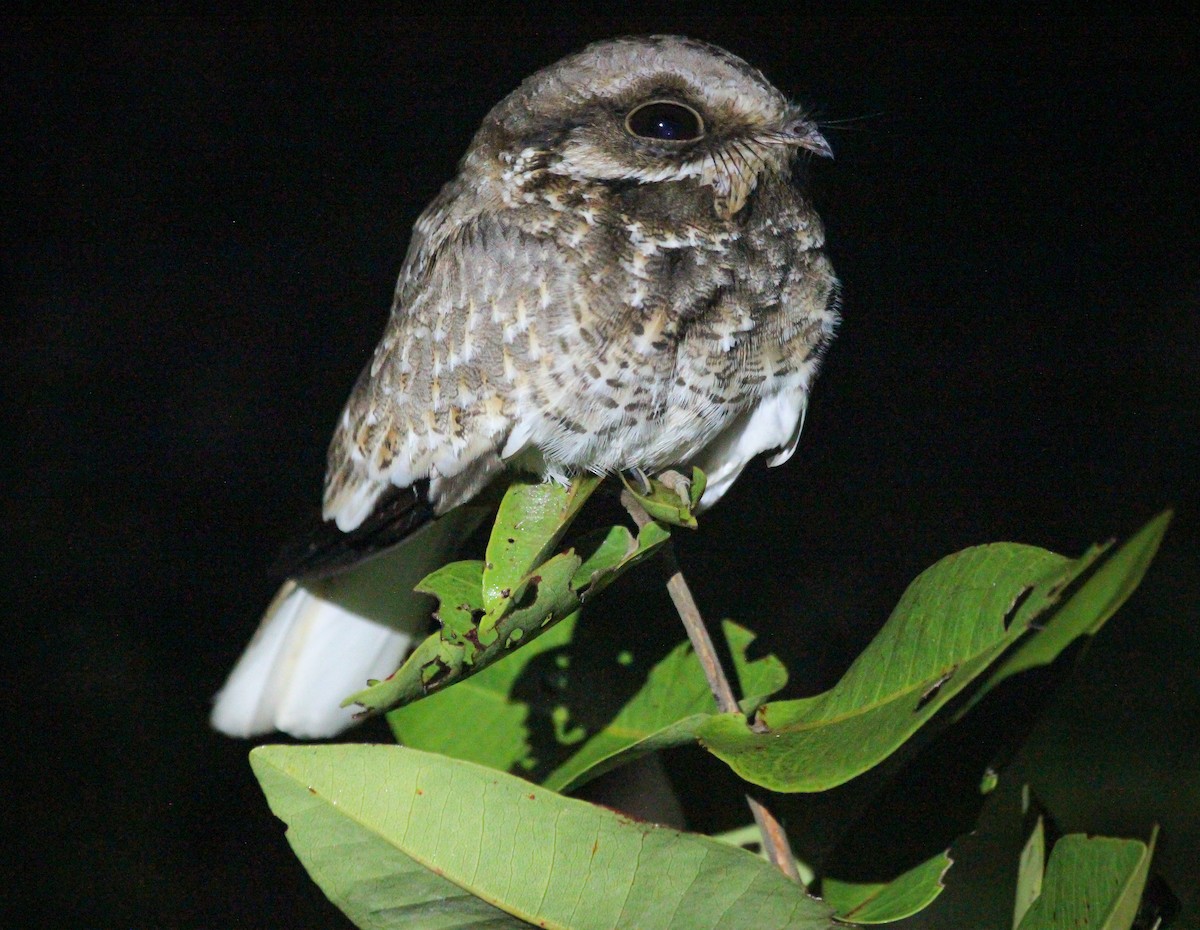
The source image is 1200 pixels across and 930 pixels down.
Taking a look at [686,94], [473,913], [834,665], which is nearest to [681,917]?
[473,913]

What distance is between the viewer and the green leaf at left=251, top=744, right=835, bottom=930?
0.48 metres

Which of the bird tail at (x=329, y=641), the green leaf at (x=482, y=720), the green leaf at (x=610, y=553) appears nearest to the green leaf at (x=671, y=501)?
the green leaf at (x=610, y=553)

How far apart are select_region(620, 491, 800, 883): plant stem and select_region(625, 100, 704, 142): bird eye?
0.79 ft

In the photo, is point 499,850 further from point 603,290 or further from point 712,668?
point 603,290

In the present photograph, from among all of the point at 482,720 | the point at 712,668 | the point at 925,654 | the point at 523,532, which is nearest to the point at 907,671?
the point at 925,654

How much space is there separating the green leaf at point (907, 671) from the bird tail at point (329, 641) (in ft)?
1.35

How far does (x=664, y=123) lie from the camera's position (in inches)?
25.9

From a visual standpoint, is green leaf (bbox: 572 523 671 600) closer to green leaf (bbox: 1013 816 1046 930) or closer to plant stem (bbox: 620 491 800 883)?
plant stem (bbox: 620 491 800 883)

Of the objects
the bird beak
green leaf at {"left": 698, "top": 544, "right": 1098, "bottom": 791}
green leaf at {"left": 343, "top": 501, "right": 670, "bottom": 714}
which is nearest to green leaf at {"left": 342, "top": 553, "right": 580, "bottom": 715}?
green leaf at {"left": 343, "top": 501, "right": 670, "bottom": 714}

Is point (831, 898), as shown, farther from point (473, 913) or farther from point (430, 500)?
point (430, 500)

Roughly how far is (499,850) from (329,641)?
1.46 feet

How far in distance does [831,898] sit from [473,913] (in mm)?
242

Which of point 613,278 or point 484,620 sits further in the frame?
point 613,278

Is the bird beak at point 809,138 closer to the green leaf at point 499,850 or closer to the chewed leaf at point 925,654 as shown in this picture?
the chewed leaf at point 925,654
